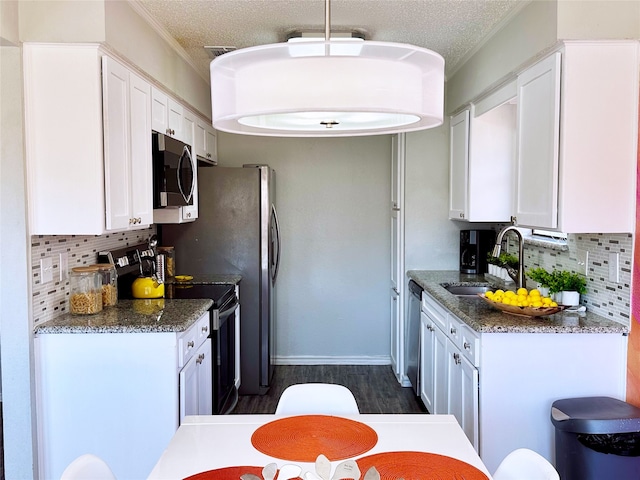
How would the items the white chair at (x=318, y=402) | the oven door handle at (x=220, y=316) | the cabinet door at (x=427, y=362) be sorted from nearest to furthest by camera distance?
the white chair at (x=318, y=402), the oven door handle at (x=220, y=316), the cabinet door at (x=427, y=362)

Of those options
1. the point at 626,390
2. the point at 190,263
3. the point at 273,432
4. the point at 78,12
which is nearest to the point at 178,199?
the point at 190,263

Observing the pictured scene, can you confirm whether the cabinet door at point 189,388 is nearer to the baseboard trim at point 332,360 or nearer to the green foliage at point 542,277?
the green foliage at point 542,277

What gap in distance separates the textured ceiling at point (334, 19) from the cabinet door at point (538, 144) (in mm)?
429

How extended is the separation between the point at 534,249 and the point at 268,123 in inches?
102

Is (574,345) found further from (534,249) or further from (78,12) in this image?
(78,12)

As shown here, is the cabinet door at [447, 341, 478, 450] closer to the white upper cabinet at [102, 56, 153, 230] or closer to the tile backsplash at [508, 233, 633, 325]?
the tile backsplash at [508, 233, 633, 325]

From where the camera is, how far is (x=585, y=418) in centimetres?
225

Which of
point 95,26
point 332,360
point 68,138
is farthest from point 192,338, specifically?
point 332,360

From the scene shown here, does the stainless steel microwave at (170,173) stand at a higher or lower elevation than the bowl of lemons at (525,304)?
higher

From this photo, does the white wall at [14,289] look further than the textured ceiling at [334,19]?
No

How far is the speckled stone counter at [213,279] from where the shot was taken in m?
4.00

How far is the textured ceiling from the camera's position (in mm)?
2854

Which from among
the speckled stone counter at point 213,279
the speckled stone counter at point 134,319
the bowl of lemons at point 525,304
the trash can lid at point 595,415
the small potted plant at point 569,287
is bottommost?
the trash can lid at point 595,415

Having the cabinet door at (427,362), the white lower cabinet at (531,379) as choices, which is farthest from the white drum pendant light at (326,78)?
the cabinet door at (427,362)
